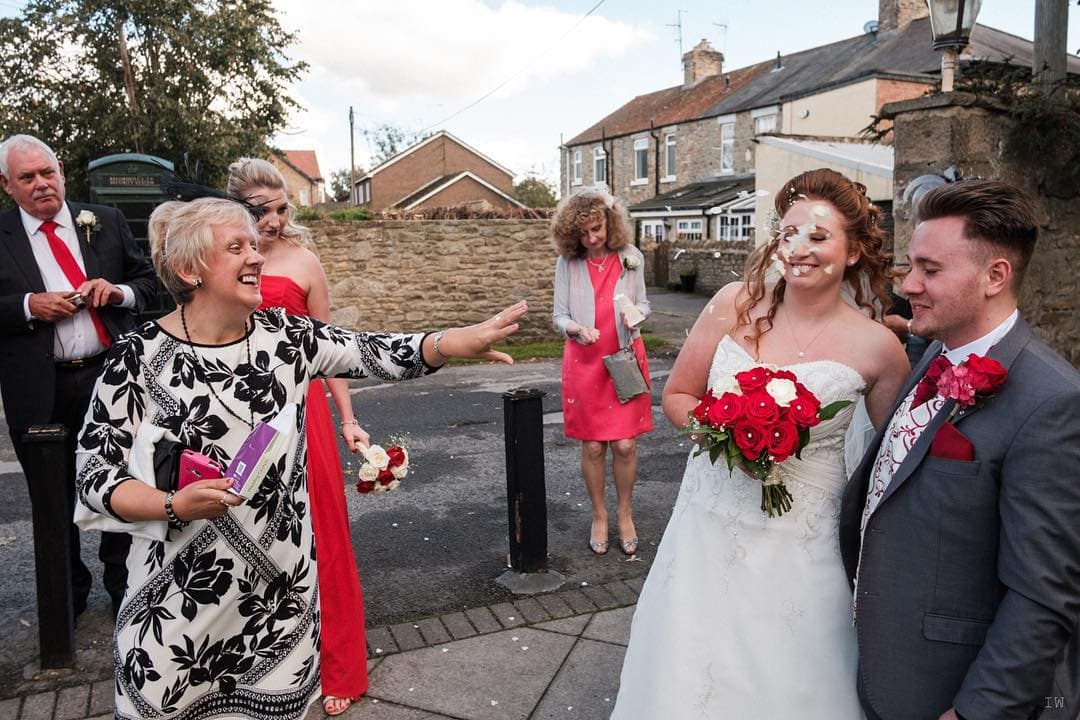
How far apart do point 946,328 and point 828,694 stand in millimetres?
1201

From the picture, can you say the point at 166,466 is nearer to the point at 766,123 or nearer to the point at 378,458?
the point at 378,458

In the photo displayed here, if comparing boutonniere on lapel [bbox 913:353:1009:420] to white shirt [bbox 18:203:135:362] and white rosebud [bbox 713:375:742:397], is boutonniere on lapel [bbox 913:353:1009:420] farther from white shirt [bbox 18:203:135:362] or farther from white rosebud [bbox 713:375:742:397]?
white shirt [bbox 18:203:135:362]

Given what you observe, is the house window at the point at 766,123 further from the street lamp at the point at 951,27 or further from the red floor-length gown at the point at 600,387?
the red floor-length gown at the point at 600,387

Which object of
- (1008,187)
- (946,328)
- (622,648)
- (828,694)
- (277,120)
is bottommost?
(622,648)

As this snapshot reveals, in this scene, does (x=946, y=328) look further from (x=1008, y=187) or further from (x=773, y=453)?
(x=773, y=453)

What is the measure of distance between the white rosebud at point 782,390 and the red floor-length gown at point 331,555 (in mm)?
2029

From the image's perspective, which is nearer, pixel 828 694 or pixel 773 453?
pixel 773 453

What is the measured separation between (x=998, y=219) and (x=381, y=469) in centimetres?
223

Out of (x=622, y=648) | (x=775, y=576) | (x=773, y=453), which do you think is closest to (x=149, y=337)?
(x=773, y=453)

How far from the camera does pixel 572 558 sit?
17.1 feet

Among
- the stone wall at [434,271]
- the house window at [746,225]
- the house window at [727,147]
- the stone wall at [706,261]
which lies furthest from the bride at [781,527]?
the house window at [727,147]

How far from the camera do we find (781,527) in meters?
2.65

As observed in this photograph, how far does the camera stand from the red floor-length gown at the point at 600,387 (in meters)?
5.21

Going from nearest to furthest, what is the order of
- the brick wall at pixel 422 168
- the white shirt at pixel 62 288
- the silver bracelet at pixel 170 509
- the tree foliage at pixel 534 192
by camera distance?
1. the silver bracelet at pixel 170 509
2. the white shirt at pixel 62 288
3. the brick wall at pixel 422 168
4. the tree foliage at pixel 534 192
